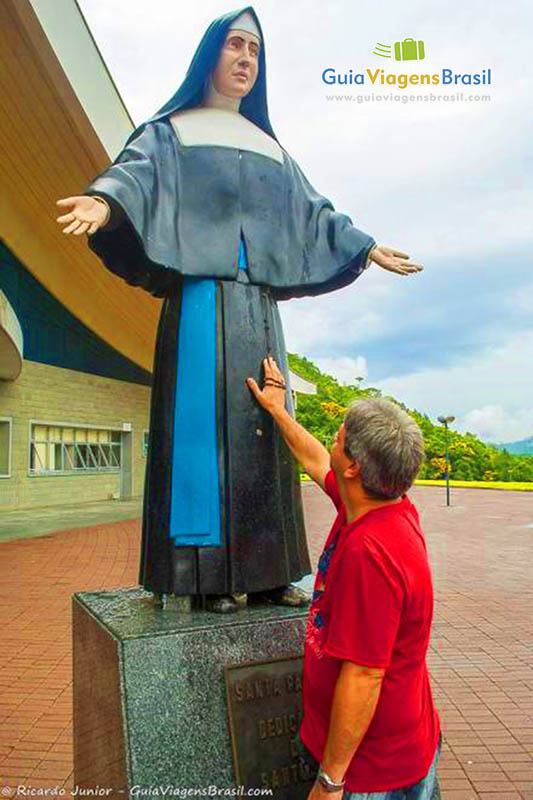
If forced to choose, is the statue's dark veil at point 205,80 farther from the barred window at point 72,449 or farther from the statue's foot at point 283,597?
the barred window at point 72,449

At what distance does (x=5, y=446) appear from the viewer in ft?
48.9

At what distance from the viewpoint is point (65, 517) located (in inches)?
568

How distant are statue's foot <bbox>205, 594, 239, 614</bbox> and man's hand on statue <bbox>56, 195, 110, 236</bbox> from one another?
1.22m

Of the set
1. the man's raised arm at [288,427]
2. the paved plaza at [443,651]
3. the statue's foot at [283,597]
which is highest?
the man's raised arm at [288,427]

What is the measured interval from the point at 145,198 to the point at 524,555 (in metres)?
9.21

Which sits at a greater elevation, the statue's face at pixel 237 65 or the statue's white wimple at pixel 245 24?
the statue's white wimple at pixel 245 24

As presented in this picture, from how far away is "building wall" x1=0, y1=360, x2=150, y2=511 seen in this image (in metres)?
15.3

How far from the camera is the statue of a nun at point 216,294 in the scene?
2.23 meters

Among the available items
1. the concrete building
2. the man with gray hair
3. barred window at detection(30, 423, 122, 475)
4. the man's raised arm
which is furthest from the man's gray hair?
barred window at detection(30, 423, 122, 475)

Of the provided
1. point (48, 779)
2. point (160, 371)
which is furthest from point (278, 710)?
point (48, 779)

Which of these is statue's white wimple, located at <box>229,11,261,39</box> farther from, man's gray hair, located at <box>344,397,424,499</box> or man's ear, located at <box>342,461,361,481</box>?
man's ear, located at <box>342,461,361,481</box>

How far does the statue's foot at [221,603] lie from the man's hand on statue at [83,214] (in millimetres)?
1223

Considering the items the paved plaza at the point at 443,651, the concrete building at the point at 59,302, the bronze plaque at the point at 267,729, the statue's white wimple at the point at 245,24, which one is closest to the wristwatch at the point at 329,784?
the bronze plaque at the point at 267,729

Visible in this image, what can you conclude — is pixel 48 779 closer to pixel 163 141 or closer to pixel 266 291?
pixel 266 291
